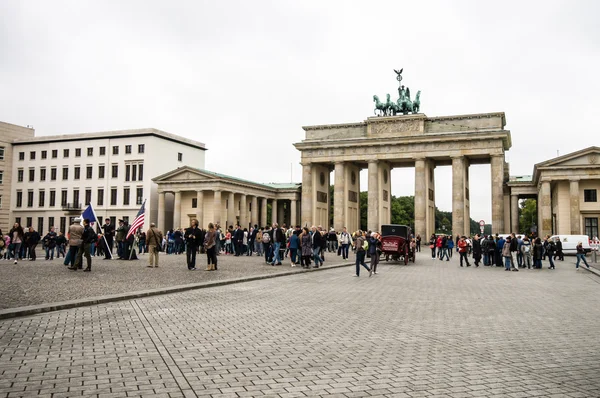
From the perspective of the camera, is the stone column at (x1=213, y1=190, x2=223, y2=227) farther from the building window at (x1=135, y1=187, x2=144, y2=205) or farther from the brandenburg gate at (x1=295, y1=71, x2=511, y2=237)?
the brandenburg gate at (x1=295, y1=71, x2=511, y2=237)

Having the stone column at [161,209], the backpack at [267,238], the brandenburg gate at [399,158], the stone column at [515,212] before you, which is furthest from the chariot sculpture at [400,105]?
the backpack at [267,238]

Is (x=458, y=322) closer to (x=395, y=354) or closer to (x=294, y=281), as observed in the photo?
(x=395, y=354)

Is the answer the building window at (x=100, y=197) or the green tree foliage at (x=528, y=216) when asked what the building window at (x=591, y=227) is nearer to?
the green tree foliage at (x=528, y=216)

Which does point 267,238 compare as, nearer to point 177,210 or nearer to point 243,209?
point 177,210

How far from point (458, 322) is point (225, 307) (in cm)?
525

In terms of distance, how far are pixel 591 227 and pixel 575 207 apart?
3.66 metres

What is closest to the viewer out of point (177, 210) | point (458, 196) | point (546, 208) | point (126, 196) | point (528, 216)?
point (546, 208)

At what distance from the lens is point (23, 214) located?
3041 inches

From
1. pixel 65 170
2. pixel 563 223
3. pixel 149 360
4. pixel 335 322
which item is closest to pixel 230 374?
pixel 149 360

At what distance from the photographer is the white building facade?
231ft

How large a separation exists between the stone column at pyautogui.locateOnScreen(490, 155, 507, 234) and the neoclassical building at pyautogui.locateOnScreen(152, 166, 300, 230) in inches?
1218

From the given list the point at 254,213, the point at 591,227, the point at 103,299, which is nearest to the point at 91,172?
the point at 254,213

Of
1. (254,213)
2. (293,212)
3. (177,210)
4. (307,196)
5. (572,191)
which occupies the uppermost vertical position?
(307,196)

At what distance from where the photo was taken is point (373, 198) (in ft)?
223
